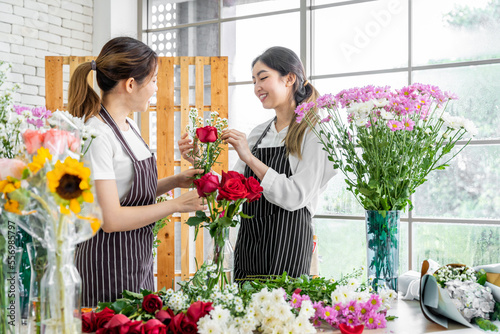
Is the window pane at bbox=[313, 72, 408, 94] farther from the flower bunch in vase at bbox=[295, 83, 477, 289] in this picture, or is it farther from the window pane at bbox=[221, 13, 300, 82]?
the flower bunch in vase at bbox=[295, 83, 477, 289]

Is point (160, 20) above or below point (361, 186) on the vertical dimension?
above

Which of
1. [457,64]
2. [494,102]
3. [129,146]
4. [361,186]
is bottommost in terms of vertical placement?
[361,186]

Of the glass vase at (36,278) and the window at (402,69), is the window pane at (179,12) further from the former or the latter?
the glass vase at (36,278)

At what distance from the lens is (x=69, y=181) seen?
907mm

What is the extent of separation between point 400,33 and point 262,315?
12.0 ft

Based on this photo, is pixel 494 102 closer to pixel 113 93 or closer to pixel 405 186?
pixel 405 186

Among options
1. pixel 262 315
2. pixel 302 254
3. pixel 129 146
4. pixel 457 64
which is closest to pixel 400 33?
pixel 457 64

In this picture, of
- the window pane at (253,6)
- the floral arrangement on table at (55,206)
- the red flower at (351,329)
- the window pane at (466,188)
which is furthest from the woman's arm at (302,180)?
the window pane at (253,6)

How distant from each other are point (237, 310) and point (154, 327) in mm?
190

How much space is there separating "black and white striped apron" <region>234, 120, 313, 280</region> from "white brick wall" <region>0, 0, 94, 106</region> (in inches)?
127

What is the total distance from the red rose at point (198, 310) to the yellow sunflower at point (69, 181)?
39 centimetres

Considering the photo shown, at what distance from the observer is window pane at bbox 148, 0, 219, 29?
5109mm

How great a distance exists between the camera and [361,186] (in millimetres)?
1578

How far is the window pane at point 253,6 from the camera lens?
15.5ft
